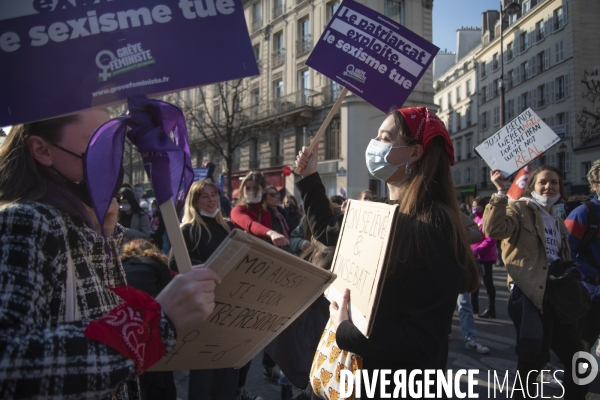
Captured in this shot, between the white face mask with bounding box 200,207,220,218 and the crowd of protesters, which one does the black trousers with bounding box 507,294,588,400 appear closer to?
the crowd of protesters

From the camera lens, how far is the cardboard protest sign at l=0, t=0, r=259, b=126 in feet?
3.65

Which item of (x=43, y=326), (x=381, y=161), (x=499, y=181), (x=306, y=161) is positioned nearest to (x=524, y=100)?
(x=499, y=181)

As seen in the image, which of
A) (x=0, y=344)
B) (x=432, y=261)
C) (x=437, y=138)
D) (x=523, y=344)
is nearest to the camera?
(x=0, y=344)

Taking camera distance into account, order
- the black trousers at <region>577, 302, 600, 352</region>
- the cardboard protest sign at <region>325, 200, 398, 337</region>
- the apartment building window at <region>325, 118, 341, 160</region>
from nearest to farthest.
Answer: the cardboard protest sign at <region>325, 200, 398, 337</region>, the black trousers at <region>577, 302, 600, 352</region>, the apartment building window at <region>325, 118, 341, 160</region>

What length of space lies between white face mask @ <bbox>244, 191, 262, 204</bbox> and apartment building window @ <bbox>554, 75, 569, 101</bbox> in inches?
1224

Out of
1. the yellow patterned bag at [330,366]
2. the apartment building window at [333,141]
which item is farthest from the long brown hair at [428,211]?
the apartment building window at [333,141]

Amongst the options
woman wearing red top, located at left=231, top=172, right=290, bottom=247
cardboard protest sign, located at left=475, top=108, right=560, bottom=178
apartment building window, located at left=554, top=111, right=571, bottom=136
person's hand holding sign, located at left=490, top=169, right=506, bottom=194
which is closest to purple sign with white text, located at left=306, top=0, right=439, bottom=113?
person's hand holding sign, located at left=490, top=169, right=506, bottom=194

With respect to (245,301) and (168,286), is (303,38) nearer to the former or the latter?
(245,301)

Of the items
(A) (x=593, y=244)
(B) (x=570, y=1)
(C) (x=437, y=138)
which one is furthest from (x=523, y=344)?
(B) (x=570, y=1)

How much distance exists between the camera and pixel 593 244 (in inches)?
146

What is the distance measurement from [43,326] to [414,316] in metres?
1.15

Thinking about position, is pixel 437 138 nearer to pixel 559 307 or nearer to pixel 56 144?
pixel 56 144

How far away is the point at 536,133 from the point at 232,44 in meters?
4.40

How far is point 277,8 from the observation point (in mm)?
25875
